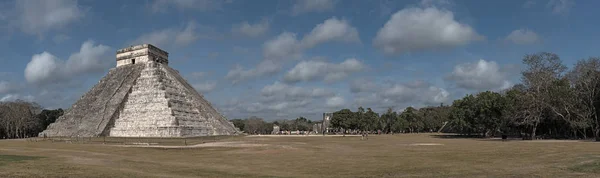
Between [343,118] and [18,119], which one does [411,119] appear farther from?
[18,119]

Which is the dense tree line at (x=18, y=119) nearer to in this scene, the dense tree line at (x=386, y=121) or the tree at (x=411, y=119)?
the dense tree line at (x=386, y=121)

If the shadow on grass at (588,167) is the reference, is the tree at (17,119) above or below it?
above

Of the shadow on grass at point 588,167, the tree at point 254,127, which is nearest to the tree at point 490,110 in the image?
the shadow on grass at point 588,167

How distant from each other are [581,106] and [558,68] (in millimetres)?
4777

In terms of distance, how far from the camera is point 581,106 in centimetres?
4469

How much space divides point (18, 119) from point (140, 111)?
3428 centimetres

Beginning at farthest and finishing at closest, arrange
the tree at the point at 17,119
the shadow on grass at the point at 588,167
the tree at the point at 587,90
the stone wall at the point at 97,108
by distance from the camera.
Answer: the tree at the point at 17,119, the stone wall at the point at 97,108, the tree at the point at 587,90, the shadow on grass at the point at 588,167

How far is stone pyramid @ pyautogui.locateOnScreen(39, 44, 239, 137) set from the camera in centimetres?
4653

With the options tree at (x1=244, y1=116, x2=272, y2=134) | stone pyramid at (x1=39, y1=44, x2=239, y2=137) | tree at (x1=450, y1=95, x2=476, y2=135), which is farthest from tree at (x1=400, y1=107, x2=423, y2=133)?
stone pyramid at (x1=39, y1=44, x2=239, y2=137)

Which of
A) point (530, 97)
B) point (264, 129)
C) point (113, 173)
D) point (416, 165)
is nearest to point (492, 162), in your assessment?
point (416, 165)

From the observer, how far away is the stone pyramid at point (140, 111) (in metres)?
46.5

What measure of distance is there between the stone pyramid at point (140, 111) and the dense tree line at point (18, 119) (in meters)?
18.9

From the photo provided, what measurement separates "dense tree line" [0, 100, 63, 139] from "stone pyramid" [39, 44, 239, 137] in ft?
62.0

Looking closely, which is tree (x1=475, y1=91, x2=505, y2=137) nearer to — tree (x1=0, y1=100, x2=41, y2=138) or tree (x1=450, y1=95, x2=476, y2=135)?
tree (x1=450, y1=95, x2=476, y2=135)
